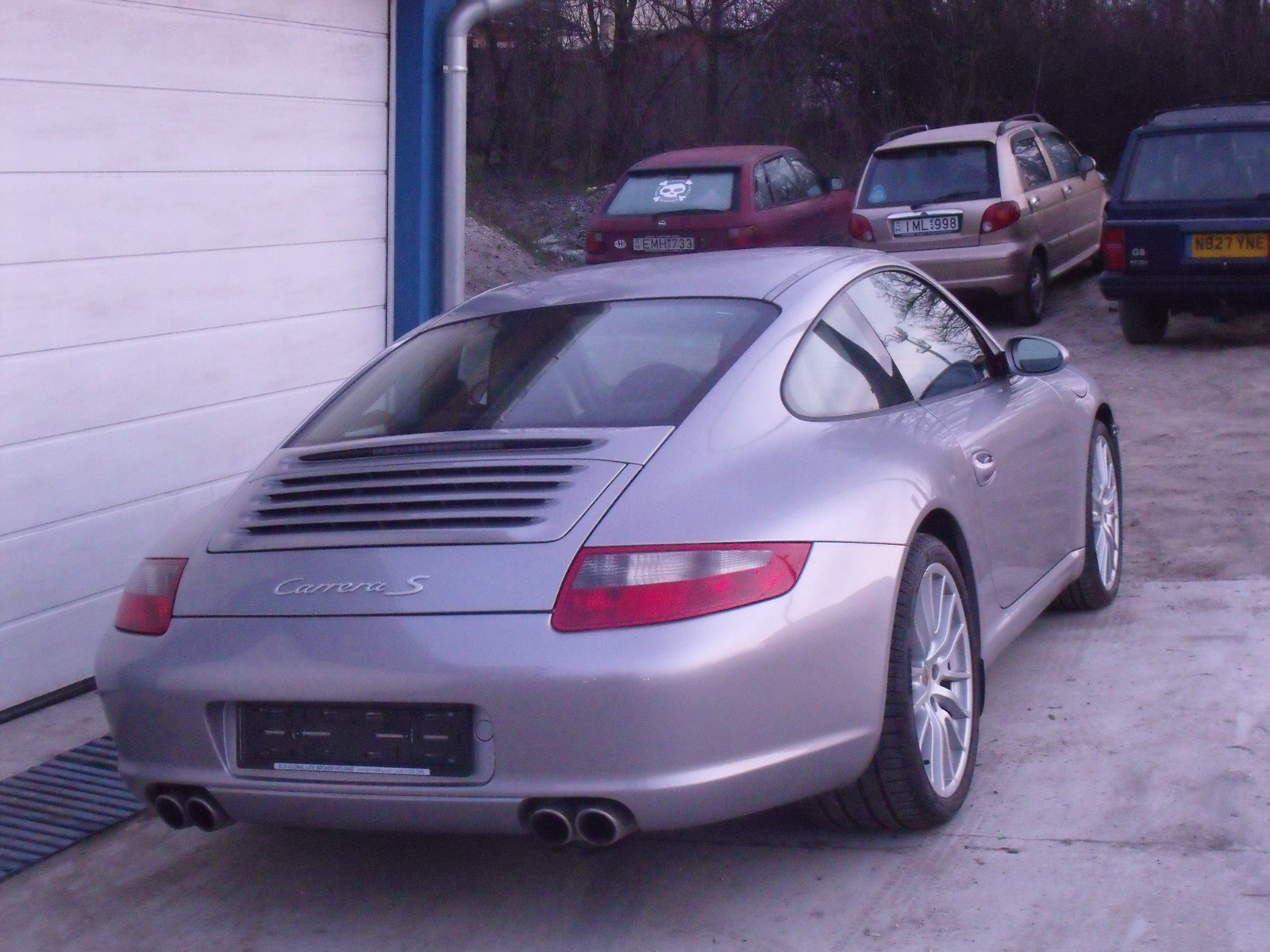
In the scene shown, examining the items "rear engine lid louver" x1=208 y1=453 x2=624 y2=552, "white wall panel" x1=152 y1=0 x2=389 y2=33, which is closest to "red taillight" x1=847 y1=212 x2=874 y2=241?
"white wall panel" x1=152 y1=0 x2=389 y2=33

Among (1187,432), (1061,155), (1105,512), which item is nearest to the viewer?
(1105,512)

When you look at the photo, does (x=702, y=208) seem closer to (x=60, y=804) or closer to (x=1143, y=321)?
(x=1143, y=321)

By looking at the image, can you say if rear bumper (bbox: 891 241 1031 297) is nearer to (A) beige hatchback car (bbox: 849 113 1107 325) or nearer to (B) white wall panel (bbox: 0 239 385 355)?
(A) beige hatchback car (bbox: 849 113 1107 325)

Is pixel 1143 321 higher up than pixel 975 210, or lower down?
lower down

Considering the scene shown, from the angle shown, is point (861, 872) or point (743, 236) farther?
point (743, 236)

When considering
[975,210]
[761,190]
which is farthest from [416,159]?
[761,190]

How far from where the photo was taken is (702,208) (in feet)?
46.3

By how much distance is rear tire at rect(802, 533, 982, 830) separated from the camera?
3623 millimetres

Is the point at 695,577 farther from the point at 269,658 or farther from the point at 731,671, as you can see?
the point at 269,658

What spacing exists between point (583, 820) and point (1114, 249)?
8.72 meters

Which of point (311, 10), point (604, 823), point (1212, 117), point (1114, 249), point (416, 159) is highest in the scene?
point (311, 10)

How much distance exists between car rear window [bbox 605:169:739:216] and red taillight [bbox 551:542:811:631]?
11052mm

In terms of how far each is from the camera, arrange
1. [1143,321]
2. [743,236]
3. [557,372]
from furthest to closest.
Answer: [743,236] < [1143,321] < [557,372]

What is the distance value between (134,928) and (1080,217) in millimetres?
11994
